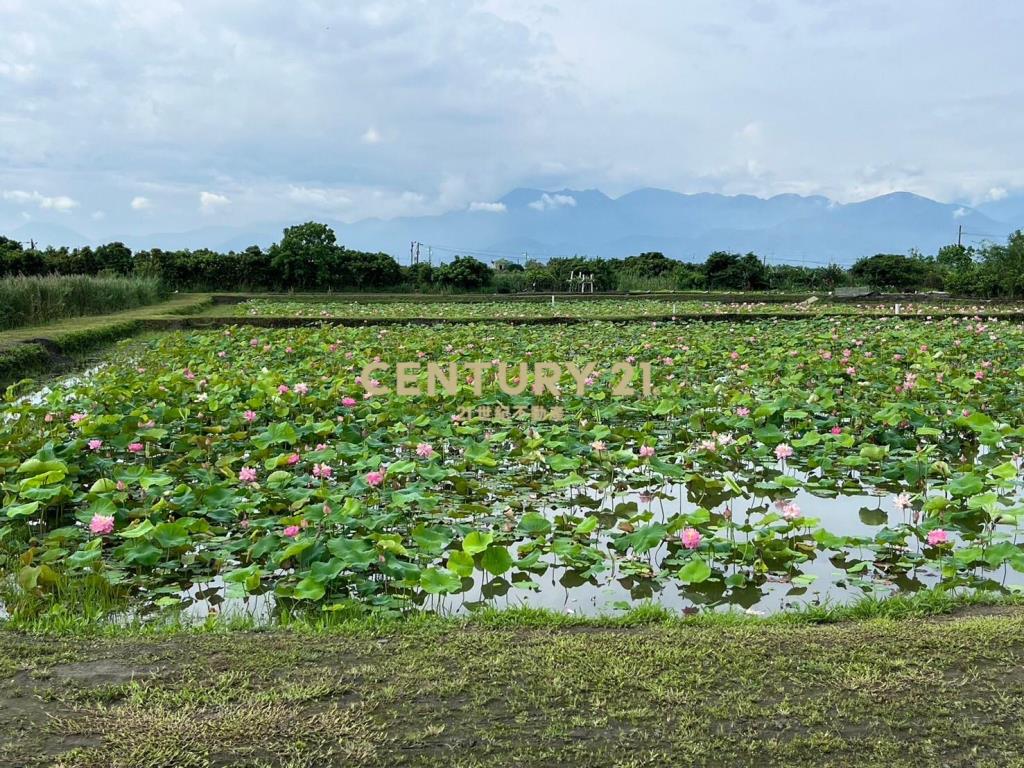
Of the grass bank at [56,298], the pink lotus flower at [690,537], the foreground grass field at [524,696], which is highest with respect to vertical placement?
the grass bank at [56,298]

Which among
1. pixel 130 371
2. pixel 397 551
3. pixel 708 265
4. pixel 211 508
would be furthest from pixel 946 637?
pixel 708 265

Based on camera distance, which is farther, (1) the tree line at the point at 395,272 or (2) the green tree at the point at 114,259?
(1) the tree line at the point at 395,272

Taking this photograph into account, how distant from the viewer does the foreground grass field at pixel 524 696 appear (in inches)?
69.0

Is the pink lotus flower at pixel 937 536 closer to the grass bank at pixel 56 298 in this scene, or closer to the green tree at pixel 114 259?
the grass bank at pixel 56 298

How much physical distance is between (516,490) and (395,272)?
1011 inches

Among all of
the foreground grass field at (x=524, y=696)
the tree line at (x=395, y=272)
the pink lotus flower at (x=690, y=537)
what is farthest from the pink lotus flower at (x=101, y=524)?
the tree line at (x=395, y=272)

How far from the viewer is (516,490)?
13.2 ft

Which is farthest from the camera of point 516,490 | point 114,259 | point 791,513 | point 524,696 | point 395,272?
point 395,272

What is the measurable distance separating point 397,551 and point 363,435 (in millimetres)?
2206

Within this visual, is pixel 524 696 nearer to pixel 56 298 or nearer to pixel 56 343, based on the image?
pixel 56 343

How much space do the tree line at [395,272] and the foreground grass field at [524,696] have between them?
25.7m

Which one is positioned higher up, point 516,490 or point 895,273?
point 895,273

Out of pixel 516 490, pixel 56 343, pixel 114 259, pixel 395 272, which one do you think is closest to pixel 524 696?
pixel 516 490

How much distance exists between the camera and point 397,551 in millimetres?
2791
